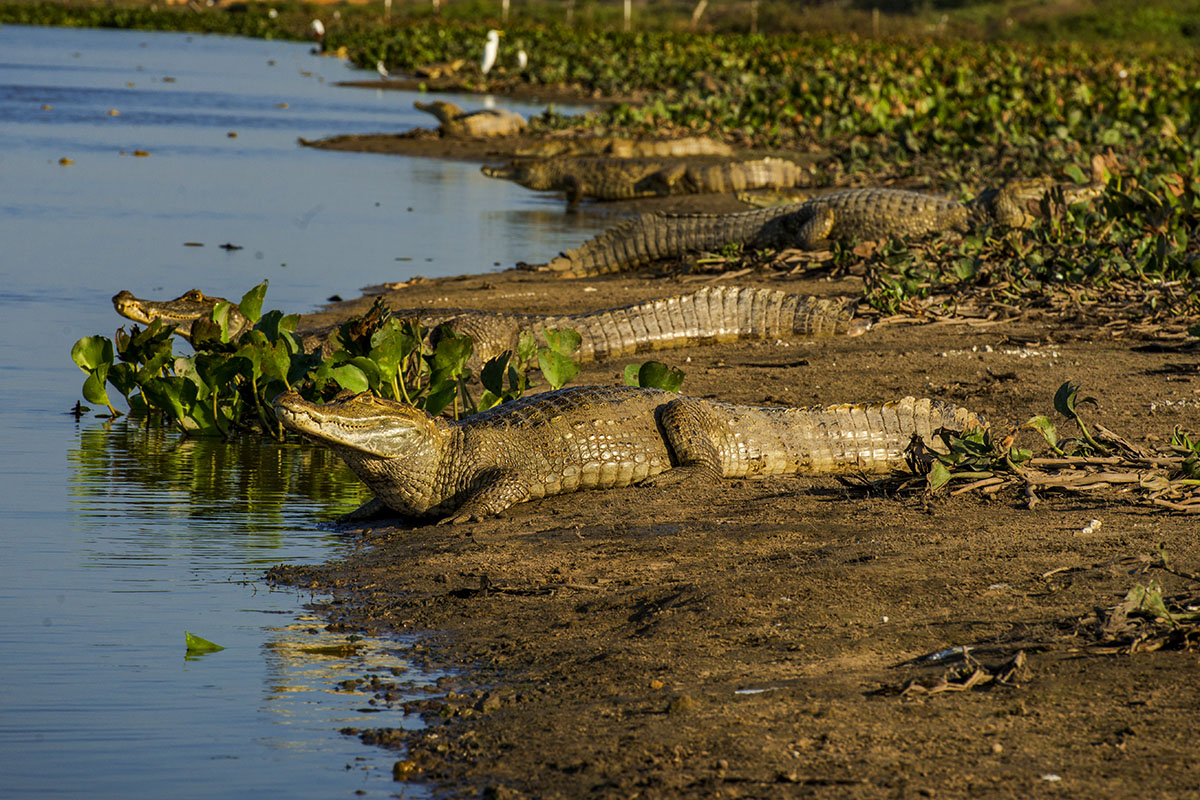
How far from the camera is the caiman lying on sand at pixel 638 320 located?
25.0 ft

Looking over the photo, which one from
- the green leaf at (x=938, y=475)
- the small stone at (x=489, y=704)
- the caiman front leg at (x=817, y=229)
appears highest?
the caiman front leg at (x=817, y=229)

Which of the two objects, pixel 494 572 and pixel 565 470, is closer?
pixel 494 572

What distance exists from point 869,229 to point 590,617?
7894mm

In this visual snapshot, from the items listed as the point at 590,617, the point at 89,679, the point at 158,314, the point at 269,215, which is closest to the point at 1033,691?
the point at 590,617

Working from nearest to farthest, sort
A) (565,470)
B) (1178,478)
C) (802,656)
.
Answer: (802,656), (1178,478), (565,470)

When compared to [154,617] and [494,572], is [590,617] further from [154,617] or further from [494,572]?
[154,617]

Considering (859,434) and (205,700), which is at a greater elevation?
(859,434)

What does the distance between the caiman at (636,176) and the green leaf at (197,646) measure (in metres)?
14.0

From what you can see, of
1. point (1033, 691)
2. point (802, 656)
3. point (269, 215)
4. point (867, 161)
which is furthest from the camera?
point (867, 161)

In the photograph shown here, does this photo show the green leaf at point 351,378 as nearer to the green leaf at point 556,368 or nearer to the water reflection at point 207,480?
the water reflection at point 207,480

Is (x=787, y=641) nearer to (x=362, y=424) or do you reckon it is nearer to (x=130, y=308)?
(x=362, y=424)

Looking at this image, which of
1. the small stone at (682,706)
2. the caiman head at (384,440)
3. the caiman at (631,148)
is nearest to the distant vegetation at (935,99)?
the caiman at (631,148)

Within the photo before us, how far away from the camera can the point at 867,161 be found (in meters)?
17.6

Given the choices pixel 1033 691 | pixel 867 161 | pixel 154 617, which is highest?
pixel 867 161
